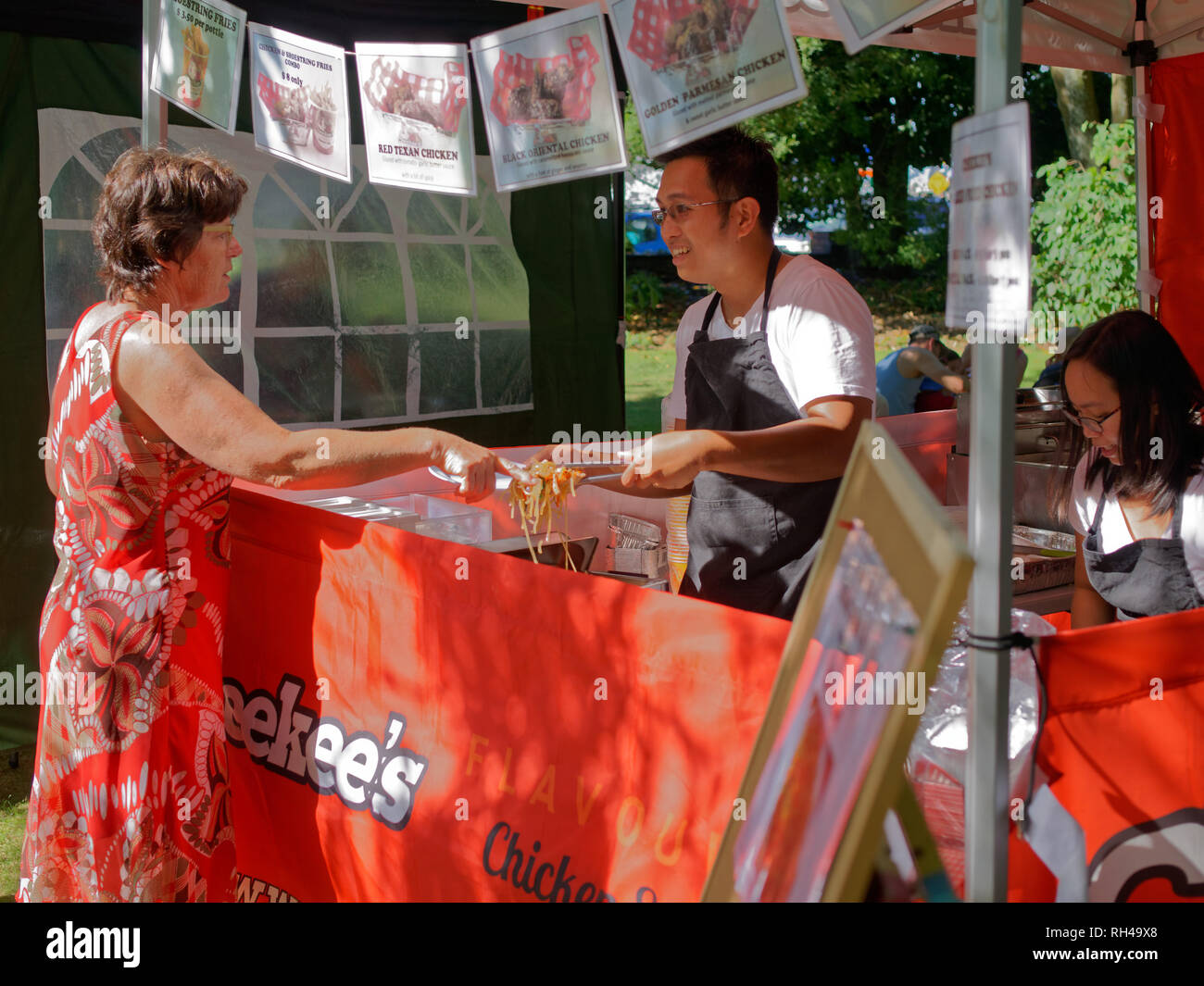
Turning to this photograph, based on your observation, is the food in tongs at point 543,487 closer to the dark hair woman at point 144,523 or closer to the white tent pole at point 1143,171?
the dark hair woman at point 144,523

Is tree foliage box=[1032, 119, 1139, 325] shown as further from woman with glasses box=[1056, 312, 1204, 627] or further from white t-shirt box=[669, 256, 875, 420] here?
white t-shirt box=[669, 256, 875, 420]

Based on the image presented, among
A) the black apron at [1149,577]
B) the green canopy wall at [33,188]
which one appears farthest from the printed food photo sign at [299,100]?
the black apron at [1149,577]

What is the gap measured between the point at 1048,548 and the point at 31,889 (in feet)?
10.7

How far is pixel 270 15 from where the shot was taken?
4.80m

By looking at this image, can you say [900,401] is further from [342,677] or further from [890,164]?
[890,164]

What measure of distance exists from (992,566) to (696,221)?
130 centimetres

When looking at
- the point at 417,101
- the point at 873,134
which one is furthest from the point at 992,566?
the point at 873,134

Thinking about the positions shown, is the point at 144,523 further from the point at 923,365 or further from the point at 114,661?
the point at 923,365

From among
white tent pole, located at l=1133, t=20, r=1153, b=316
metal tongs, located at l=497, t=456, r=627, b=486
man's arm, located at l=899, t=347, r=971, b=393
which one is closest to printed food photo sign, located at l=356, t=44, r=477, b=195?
metal tongs, located at l=497, t=456, r=627, b=486

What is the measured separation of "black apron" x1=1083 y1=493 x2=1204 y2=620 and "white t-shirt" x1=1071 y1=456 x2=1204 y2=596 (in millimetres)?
13

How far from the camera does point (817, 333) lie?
7.79ft

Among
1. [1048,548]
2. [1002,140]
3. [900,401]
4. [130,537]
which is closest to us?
[1002,140]

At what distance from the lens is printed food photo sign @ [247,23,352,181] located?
10.6 feet
